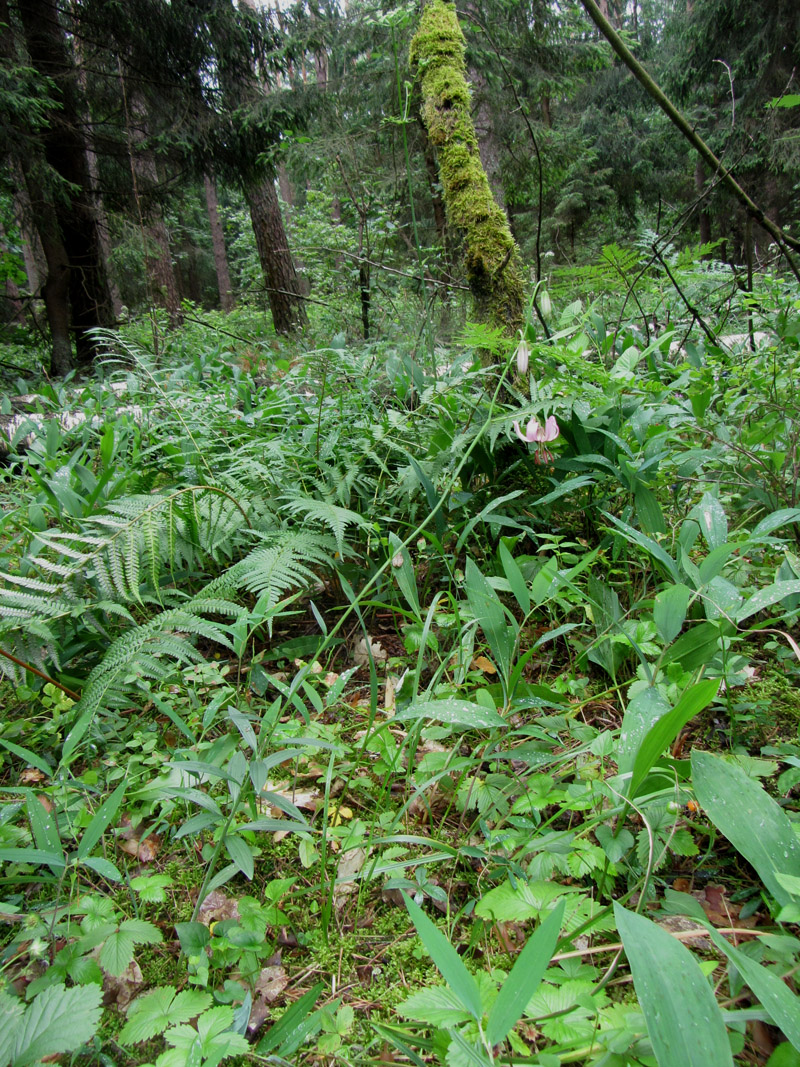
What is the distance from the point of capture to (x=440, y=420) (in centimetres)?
194

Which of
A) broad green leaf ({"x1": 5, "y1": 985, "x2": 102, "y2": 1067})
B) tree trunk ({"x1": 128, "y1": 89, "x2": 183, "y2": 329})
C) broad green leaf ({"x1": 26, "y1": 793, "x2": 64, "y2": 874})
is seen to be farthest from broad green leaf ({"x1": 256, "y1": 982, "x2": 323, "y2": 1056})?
tree trunk ({"x1": 128, "y1": 89, "x2": 183, "y2": 329})

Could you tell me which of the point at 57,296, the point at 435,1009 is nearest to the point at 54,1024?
the point at 435,1009

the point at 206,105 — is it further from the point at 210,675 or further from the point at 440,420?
the point at 210,675

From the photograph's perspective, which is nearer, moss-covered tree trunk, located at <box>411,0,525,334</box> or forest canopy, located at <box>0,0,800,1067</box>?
forest canopy, located at <box>0,0,800,1067</box>

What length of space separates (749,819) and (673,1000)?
0.30m

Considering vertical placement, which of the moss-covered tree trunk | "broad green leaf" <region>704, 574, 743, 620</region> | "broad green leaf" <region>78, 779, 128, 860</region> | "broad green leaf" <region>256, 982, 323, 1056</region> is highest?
the moss-covered tree trunk

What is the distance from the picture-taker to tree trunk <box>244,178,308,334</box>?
638 centimetres

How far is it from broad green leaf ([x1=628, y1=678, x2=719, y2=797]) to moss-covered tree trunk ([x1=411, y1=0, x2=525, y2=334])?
1608 millimetres

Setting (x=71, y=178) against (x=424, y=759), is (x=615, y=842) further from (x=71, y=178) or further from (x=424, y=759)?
(x=71, y=178)

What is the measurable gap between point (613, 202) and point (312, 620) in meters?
12.1

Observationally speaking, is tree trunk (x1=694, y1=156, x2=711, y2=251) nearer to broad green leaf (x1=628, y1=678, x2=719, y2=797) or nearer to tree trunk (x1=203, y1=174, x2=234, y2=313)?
broad green leaf (x1=628, y1=678, x2=719, y2=797)

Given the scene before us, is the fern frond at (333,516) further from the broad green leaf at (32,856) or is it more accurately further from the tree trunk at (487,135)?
the tree trunk at (487,135)

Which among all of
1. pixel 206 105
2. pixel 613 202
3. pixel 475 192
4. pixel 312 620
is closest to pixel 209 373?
pixel 475 192

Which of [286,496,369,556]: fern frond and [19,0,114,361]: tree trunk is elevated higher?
[19,0,114,361]: tree trunk
